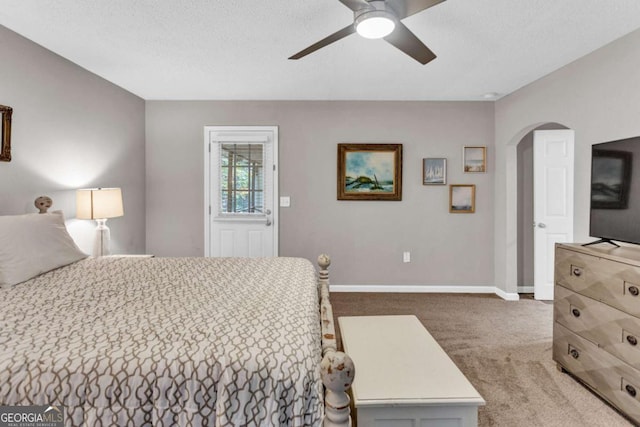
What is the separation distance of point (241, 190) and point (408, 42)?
9.25 ft

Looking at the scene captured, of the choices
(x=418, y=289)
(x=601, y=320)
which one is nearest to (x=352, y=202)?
(x=418, y=289)

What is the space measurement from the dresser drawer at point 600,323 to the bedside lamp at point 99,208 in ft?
12.4

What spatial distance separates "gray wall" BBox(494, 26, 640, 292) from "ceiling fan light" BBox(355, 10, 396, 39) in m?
1.91

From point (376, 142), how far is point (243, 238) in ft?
6.98

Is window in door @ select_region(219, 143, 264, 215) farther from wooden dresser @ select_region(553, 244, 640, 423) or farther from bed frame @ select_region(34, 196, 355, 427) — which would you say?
bed frame @ select_region(34, 196, 355, 427)

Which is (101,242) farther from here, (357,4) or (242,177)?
(357,4)

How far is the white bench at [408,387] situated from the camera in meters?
1.36

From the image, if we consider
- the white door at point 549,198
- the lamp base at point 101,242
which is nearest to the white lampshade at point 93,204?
the lamp base at point 101,242

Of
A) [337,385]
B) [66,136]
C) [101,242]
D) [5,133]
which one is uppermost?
[66,136]

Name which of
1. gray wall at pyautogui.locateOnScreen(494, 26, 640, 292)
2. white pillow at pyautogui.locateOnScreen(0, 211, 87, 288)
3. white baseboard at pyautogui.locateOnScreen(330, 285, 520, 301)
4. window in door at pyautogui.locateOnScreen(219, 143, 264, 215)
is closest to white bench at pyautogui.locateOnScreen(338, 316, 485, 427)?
white pillow at pyautogui.locateOnScreen(0, 211, 87, 288)

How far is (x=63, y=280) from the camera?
1.91 m

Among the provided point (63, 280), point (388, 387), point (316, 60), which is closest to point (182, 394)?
point (388, 387)

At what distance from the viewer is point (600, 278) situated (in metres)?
2.05

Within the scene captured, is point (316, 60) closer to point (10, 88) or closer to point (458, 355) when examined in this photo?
point (10, 88)
